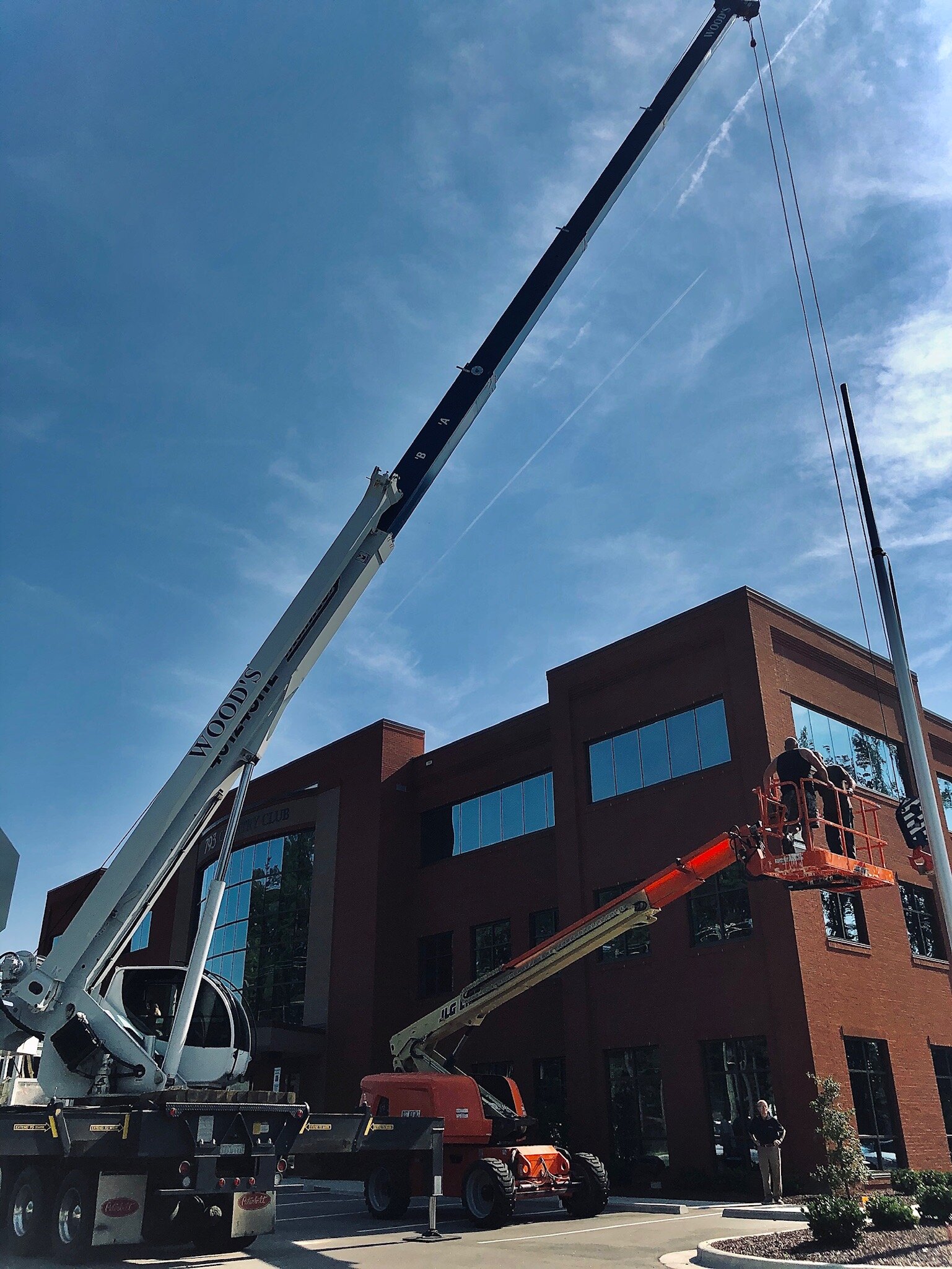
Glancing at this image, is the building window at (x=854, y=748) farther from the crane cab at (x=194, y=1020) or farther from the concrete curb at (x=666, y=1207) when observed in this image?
the crane cab at (x=194, y=1020)

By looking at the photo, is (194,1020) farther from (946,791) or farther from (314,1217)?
(946,791)

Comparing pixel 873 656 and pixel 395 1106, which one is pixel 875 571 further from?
pixel 873 656

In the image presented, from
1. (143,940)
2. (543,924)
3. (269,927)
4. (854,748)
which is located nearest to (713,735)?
(854,748)

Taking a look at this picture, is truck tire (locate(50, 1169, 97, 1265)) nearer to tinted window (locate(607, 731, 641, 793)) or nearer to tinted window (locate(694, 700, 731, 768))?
tinted window (locate(694, 700, 731, 768))

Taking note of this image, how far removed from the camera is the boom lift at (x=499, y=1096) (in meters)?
15.5

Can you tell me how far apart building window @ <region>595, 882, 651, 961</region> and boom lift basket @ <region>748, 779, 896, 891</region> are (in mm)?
10558

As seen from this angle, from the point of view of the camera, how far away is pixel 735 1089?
20.9m

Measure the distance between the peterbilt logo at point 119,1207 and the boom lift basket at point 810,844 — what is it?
8355 mm

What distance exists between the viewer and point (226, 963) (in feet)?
119

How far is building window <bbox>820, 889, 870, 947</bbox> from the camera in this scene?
22062 mm

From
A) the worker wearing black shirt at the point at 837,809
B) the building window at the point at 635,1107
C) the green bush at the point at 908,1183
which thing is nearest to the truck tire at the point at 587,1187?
the green bush at the point at 908,1183

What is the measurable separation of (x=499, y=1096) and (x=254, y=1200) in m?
6.66

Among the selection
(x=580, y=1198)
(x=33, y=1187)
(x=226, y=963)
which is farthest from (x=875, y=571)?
(x=226, y=963)

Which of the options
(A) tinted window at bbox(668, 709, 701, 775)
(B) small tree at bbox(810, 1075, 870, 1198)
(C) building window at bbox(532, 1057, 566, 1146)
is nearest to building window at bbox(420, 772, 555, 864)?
(A) tinted window at bbox(668, 709, 701, 775)
